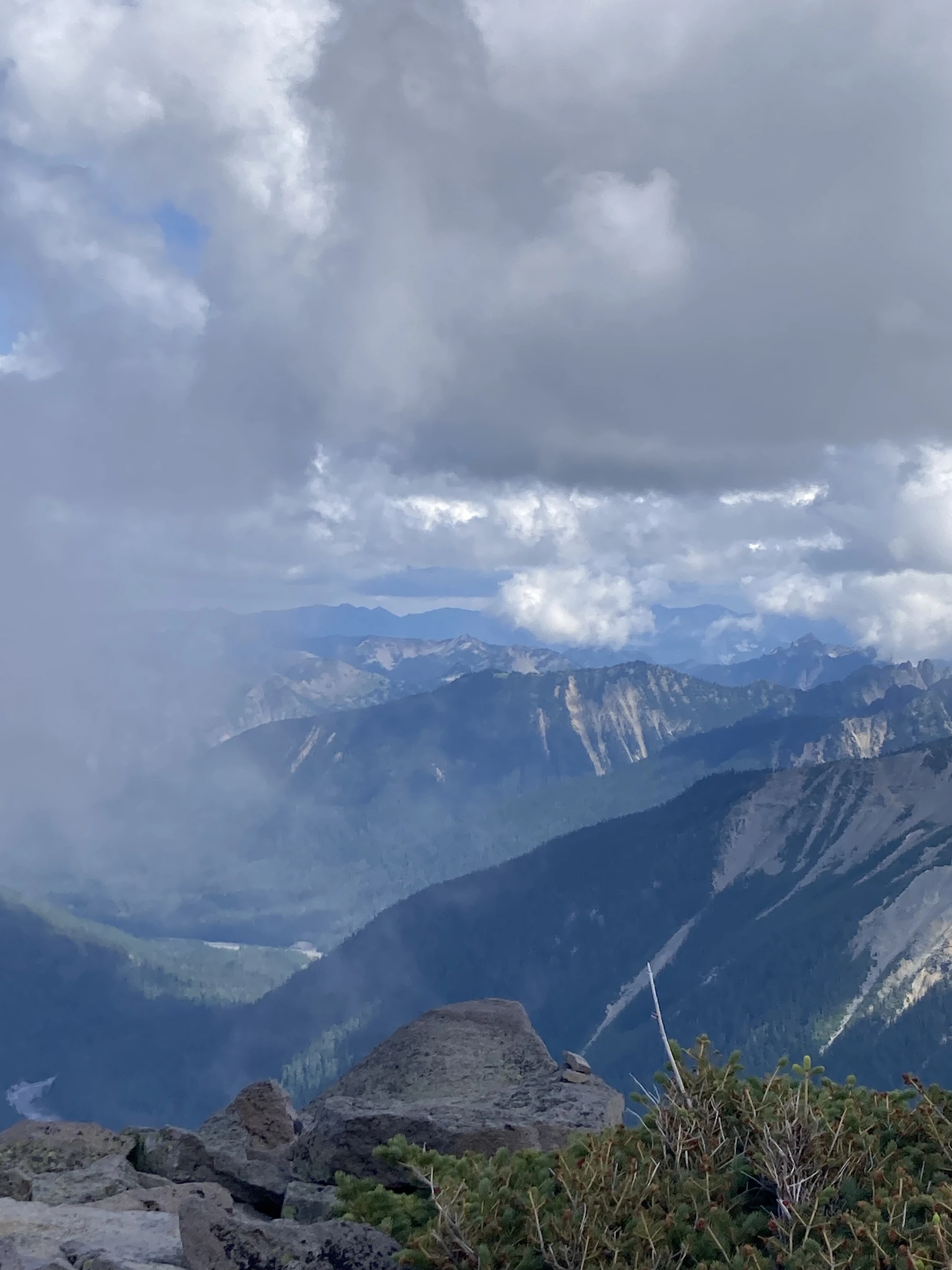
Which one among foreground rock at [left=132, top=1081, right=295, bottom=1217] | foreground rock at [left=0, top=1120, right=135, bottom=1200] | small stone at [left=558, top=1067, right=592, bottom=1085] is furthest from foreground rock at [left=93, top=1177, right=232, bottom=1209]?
small stone at [left=558, top=1067, right=592, bottom=1085]

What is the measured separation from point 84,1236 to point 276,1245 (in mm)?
5023

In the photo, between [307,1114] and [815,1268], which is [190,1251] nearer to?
[815,1268]

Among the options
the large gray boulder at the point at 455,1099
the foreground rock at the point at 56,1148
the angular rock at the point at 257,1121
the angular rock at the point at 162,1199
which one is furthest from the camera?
the angular rock at the point at 257,1121

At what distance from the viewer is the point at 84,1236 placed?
1914 cm

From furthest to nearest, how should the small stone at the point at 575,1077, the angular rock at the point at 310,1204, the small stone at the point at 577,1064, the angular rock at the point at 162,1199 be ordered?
1. the small stone at the point at 577,1064
2. the small stone at the point at 575,1077
3. the angular rock at the point at 162,1199
4. the angular rock at the point at 310,1204

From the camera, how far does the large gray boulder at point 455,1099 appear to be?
77.5 ft

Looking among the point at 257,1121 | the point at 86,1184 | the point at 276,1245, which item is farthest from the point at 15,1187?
the point at 276,1245

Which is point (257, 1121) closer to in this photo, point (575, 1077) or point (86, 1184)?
point (86, 1184)

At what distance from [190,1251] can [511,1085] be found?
17.3 m

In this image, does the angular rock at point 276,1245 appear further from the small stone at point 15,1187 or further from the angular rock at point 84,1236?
the small stone at point 15,1187

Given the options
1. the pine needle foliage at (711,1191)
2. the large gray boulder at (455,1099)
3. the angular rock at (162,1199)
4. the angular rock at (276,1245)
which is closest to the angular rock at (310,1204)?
the pine needle foliage at (711,1191)

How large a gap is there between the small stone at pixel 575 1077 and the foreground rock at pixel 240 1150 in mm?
8066

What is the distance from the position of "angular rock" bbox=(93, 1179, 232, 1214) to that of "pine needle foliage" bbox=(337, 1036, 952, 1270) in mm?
4219

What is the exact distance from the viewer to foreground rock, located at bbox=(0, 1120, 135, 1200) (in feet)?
87.8
